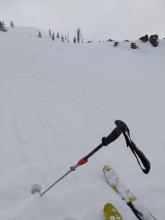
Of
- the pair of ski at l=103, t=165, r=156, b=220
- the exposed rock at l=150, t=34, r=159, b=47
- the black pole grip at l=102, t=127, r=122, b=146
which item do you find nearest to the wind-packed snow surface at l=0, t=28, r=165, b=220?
the pair of ski at l=103, t=165, r=156, b=220

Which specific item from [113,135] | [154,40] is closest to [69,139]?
[113,135]

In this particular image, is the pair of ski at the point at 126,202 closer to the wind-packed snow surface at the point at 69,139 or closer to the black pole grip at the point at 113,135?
the wind-packed snow surface at the point at 69,139

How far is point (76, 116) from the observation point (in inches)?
298

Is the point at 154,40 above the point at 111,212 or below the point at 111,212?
below

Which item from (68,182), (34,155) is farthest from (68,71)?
(68,182)

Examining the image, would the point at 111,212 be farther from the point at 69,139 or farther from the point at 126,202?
the point at 69,139

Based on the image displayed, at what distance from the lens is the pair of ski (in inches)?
143

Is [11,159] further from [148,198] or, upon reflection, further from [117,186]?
[148,198]

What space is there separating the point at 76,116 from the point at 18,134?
2277 millimetres

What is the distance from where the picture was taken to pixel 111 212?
370 centimetres

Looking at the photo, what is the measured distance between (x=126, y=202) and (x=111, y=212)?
36 centimetres

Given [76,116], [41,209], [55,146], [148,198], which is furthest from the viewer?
[76,116]

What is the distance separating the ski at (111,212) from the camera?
3.62m

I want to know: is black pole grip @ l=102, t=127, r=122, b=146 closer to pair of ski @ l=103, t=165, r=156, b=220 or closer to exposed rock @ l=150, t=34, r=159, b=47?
pair of ski @ l=103, t=165, r=156, b=220
